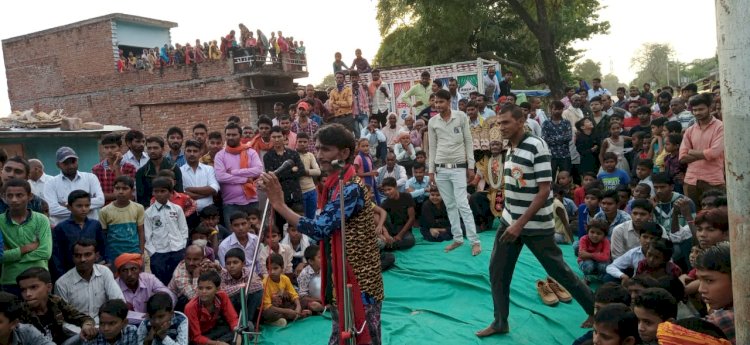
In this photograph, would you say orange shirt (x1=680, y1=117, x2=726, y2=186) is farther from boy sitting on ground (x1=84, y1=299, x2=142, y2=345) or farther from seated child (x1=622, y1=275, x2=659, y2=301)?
boy sitting on ground (x1=84, y1=299, x2=142, y2=345)

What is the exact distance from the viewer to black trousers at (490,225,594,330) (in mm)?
4414

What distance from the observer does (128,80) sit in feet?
77.9

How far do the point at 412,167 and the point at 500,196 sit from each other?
1.86 metres

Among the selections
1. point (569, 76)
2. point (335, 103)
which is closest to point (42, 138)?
point (335, 103)

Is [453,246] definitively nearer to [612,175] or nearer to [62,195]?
[612,175]

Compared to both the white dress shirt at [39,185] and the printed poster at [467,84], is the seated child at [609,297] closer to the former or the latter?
the white dress shirt at [39,185]

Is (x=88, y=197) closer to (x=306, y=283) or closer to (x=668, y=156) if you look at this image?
(x=306, y=283)

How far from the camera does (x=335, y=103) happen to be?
11.9m

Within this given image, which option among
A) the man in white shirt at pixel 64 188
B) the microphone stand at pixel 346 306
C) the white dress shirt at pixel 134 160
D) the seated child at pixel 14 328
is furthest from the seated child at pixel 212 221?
the microphone stand at pixel 346 306

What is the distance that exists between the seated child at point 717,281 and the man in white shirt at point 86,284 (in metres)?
4.44

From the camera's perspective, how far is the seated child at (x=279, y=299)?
19.5 feet

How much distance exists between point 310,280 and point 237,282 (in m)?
0.91

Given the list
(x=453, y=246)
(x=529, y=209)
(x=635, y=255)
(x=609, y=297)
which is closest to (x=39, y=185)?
(x=453, y=246)

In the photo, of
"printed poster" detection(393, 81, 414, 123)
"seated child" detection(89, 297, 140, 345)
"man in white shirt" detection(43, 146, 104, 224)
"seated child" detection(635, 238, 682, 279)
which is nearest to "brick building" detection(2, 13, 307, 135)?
Answer: "printed poster" detection(393, 81, 414, 123)
